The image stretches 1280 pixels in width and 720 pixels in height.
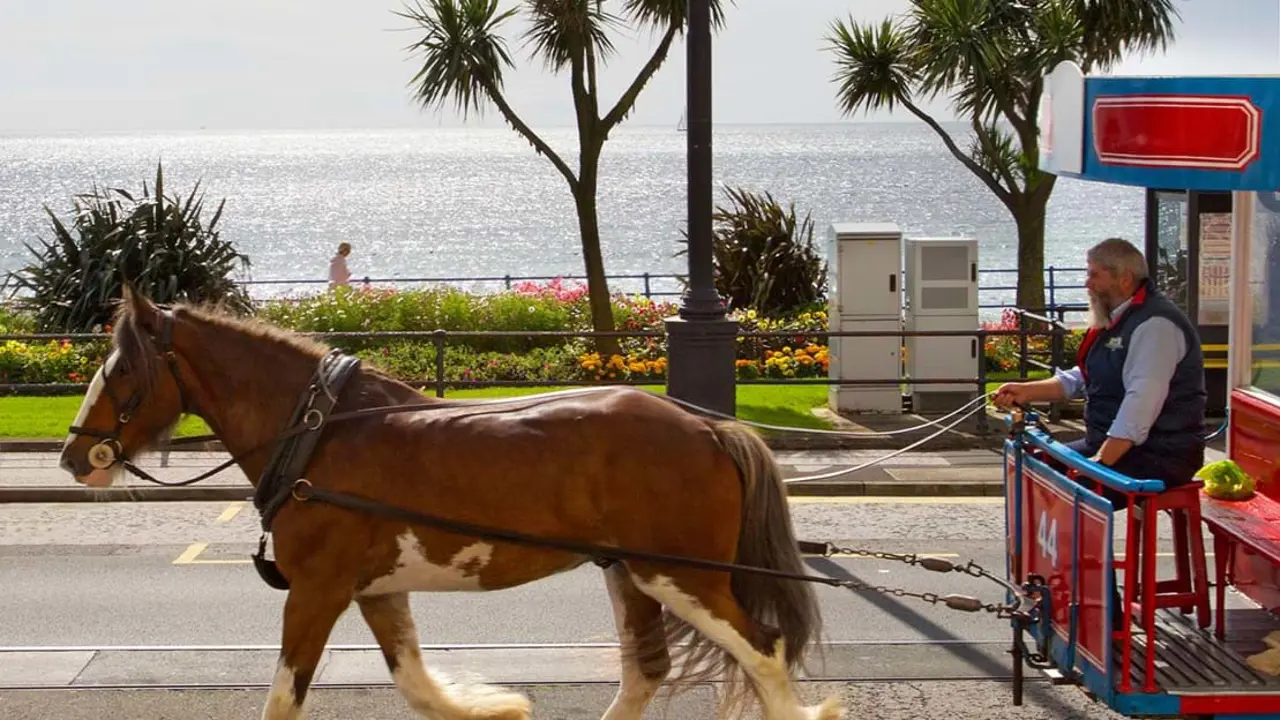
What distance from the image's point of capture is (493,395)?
16094mm

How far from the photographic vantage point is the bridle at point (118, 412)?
20.0ft

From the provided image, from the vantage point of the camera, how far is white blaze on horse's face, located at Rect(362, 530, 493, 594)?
5.93 meters

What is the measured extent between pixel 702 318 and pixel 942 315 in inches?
219

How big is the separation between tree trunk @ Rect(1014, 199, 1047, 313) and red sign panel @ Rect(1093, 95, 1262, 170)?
45.9 feet

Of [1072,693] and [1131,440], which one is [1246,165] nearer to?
[1131,440]

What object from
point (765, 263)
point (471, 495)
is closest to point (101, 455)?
point (471, 495)

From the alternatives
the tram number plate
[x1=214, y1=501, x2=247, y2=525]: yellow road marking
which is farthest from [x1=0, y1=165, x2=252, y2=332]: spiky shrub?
the tram number plate

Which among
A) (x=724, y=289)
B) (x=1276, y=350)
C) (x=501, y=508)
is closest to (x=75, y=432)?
(x=501, y=508)

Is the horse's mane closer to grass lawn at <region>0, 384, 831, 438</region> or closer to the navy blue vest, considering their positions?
the navy blue vest

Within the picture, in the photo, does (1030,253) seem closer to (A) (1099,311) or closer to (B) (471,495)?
(A) (1099,311)

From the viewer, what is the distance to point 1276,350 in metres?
7.11

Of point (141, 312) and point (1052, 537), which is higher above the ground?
point (141, 312)

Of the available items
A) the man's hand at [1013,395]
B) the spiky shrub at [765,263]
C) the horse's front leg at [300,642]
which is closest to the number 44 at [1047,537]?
the man's hand at [1013,395]

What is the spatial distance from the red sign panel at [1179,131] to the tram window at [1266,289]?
1596 millimetres
